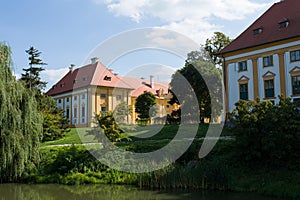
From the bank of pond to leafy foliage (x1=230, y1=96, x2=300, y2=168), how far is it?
1.96 ft

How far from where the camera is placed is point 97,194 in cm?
1667

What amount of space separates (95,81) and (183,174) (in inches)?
1199

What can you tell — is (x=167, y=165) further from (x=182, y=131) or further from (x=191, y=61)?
(x=191, y=61)

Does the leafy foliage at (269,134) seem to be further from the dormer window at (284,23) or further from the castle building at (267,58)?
the dormer window at (284,23)

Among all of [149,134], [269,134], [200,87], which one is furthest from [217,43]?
[269,134]

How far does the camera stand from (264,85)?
3012 centimetres

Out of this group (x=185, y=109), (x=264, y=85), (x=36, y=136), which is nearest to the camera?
(x=36, y=136)

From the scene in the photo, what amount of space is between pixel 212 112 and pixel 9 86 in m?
26.2

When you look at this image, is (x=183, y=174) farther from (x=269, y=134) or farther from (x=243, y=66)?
(x=243, y=66)

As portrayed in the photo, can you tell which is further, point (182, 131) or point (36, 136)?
point (182, 131)

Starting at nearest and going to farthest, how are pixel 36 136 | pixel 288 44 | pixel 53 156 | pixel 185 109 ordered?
1. pixel 36 136
2. pixel 53 156
3. pixel 288 44
4. pixel 185 109

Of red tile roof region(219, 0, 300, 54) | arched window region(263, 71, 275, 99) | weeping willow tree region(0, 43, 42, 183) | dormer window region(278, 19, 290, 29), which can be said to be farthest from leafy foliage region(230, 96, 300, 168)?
dormer window region(278, 19, 290, 29)

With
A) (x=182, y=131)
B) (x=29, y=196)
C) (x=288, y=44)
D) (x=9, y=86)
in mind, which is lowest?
(x=29, y=196)

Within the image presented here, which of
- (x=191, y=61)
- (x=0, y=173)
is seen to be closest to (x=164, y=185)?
(x=0, y=173)
